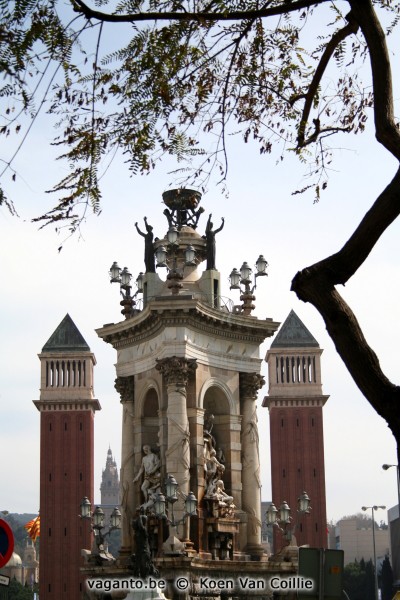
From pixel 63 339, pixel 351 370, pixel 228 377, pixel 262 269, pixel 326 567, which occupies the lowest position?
pixel 326 567

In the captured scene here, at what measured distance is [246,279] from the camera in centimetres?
4169

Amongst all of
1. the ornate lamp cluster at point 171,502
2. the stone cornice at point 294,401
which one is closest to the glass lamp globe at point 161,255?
the ornate lamp cluster at point 171,502

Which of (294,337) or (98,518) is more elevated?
(294,337)

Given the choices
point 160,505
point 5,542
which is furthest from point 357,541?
point 5,542

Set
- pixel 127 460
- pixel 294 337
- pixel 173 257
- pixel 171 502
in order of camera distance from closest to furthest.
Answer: pixel 171 502 → pixel 173 257 → pixel 127 460 → pixel 294 337

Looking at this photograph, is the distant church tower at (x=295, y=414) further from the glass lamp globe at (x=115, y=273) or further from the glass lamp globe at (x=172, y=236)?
the glass lamp globe at (x=172, y=236)

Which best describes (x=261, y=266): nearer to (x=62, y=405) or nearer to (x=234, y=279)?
(x=234, y=279)

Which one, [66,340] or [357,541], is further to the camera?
[357,541]

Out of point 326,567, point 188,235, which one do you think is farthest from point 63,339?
point 326,567

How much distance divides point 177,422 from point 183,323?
9.83ft

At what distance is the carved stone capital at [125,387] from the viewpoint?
41.3 metres

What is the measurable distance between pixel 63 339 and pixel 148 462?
71.8 m

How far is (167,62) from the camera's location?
10.4 meters

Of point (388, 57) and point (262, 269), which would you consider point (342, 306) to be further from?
point (262, 269)
